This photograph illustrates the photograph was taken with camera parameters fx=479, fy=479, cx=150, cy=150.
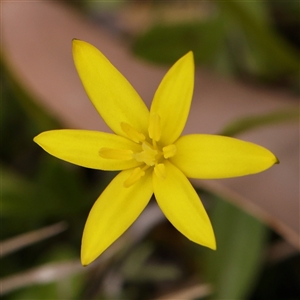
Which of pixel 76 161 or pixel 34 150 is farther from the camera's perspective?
pixel 34 150

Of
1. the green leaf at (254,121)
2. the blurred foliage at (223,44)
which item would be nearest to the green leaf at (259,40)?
the blurred foliage at (223,44)

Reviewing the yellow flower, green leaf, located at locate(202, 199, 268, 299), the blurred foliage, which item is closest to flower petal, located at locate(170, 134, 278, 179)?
the yellow flower

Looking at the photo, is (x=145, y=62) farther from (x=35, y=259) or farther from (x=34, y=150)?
(x=35, y=259)

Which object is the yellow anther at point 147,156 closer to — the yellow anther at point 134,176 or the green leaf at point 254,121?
the yellow anther at point 134,176

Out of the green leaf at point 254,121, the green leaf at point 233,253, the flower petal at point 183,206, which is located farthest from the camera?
the green leaf at point 233,253

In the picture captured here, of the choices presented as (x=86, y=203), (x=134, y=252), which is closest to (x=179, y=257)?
(x=134, y=252)

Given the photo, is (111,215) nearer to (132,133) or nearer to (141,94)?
(132,133)

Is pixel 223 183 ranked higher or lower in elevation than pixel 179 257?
higher
